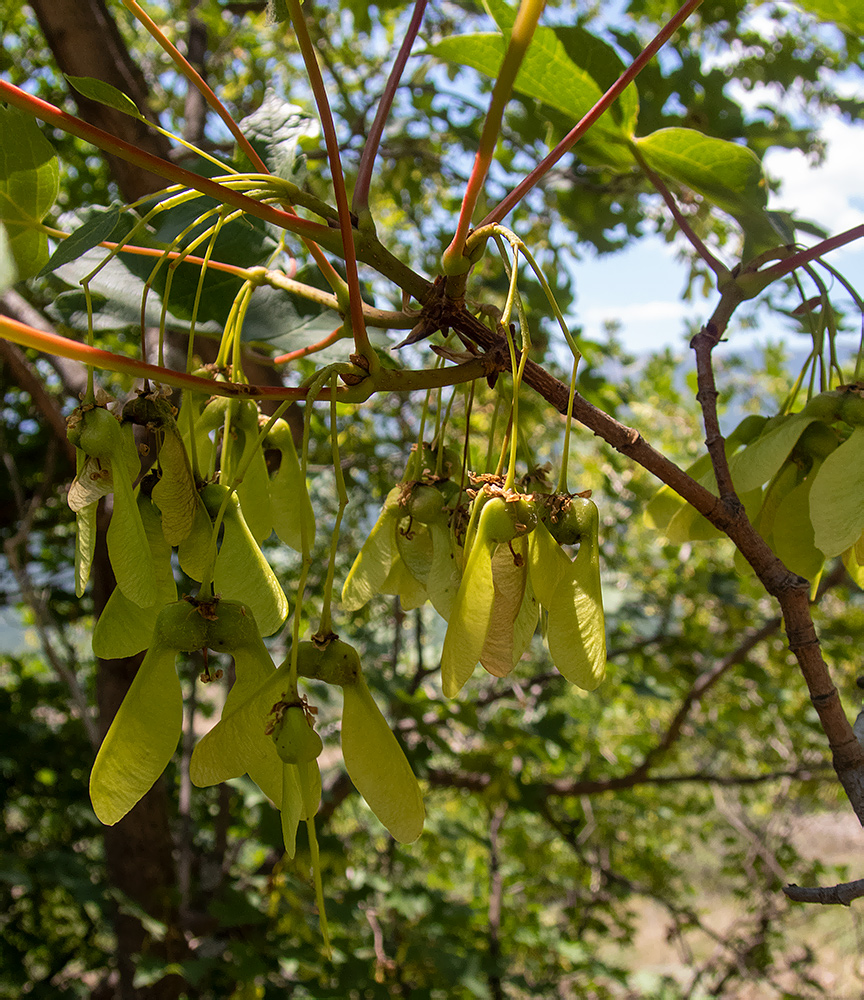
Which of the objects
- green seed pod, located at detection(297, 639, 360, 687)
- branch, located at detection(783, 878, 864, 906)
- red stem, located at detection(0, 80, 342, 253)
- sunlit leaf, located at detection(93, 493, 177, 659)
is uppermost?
red stem, located at detection(0, 80, 342, 253)

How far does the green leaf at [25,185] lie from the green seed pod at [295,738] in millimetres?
468

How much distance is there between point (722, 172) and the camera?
80cm

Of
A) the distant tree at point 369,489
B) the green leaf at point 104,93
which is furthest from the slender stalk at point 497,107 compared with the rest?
the green leaf at point 104,93

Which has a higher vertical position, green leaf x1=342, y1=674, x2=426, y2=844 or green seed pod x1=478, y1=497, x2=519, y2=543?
green seed pod x1=478, y1=497, x2=519, y2=543

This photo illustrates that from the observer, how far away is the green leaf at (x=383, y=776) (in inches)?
18.8

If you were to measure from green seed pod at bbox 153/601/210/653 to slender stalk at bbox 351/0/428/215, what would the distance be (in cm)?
33

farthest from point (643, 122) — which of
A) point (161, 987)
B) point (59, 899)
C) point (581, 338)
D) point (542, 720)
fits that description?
point (59, 899)

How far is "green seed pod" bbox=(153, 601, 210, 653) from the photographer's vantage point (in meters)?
0.47

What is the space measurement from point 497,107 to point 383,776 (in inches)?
16.0

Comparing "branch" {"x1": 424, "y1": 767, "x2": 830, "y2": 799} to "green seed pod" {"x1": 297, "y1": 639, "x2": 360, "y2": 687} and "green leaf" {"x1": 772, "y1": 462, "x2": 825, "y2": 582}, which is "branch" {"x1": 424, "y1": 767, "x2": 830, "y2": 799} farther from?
"green seed pod" {"x1": 297, "y1": 639, "x2": 360, "y2": 687}

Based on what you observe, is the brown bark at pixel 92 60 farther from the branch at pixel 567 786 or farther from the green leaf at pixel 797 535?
the branch at pixel 567 786

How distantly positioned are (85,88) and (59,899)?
2.74 meters

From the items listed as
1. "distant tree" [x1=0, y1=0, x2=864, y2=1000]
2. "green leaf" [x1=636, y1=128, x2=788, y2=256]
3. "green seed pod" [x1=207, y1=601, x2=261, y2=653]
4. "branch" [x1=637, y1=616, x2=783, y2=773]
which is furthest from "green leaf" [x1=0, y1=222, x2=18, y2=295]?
"branch" [x1=637, y1=616, x2=783, y2=773]

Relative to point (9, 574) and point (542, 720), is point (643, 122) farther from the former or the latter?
point (9, 574)
